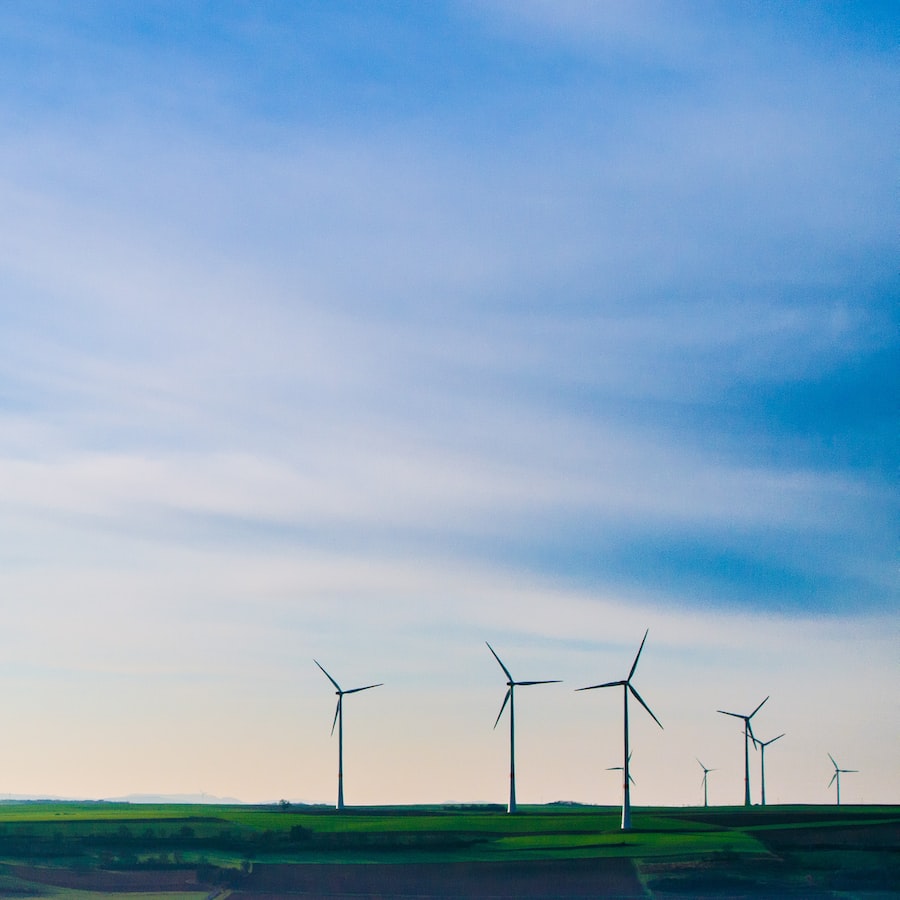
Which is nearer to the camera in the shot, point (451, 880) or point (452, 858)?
point (451, 880)

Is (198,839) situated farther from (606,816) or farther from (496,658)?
(606,816)

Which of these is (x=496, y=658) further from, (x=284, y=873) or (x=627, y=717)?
(x=284, y=873)

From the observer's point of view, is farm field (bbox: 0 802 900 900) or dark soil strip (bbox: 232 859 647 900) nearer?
dark soil strip (bbox: 232 859 647 900)

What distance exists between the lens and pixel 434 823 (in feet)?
560

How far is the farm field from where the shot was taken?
101 metres

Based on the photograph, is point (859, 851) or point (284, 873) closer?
point (284, 873)

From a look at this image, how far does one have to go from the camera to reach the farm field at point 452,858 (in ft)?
332

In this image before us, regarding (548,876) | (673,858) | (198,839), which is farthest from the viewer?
(198,839)

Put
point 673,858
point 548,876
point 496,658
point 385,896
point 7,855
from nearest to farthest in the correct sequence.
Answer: point 385,896 → point 548,876 → point 673,858 → point 7,855 → point 496,658

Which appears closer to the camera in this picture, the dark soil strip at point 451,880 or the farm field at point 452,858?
the dark soil strip at point 451,880

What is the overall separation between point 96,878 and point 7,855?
21.8 meters

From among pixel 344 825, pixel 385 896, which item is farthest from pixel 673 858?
pixel 344 825

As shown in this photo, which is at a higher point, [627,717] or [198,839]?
[627,717]

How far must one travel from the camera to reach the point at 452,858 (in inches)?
4801
